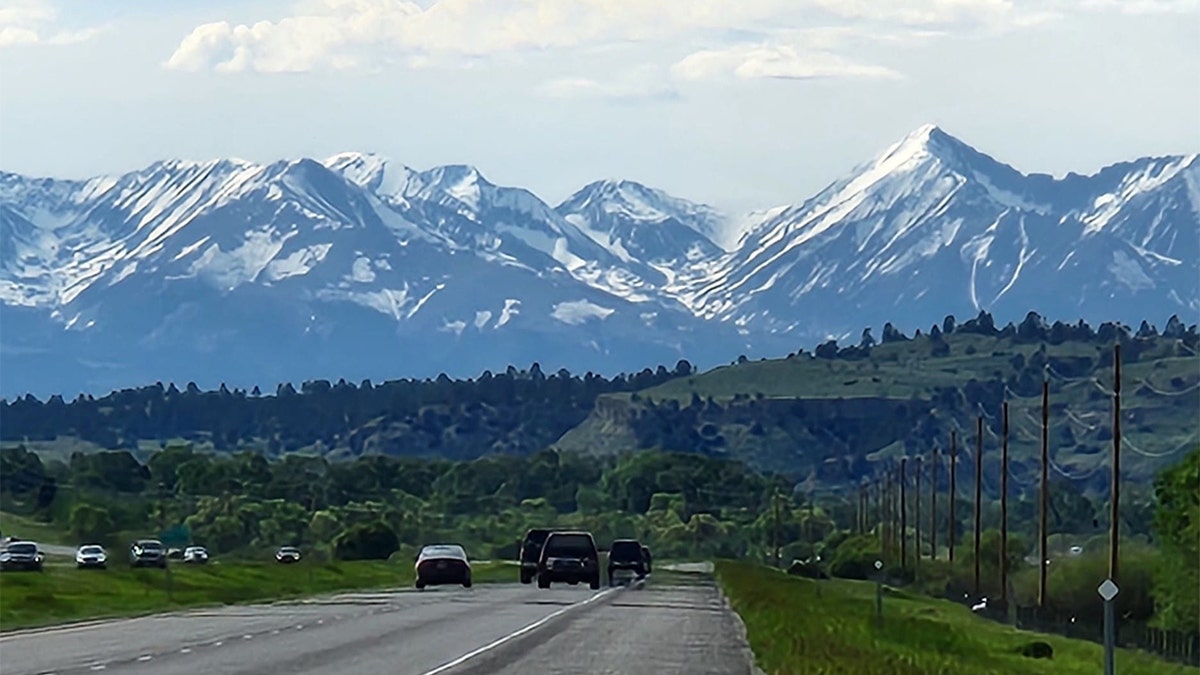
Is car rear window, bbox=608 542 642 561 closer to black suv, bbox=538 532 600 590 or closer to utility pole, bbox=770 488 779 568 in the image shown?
black suv, bbox=538 532 600 590

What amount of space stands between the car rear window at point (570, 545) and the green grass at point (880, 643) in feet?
24.3

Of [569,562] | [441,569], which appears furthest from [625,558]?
[441,569]

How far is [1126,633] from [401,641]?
33798 mm

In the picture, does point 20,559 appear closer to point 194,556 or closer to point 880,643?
point 194,556

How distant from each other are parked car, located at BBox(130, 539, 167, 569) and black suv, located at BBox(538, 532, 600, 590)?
22029mm

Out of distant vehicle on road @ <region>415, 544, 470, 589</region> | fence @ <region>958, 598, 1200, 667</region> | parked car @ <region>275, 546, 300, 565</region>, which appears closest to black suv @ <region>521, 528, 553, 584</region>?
distant vehicle on road @ <region>415, 544, 470, 589</region>

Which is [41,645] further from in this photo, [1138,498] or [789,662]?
[1138,498]

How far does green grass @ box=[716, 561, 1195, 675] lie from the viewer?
134 ft

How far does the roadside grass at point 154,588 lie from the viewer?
6328cm

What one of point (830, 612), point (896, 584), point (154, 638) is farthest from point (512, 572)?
point (154, 638)

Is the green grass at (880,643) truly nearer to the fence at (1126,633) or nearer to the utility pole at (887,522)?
the fence at (1126,633)

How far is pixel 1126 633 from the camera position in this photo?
245ft

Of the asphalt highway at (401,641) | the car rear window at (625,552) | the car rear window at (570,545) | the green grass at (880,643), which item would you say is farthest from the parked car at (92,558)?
the asphalt highway at (401,641)

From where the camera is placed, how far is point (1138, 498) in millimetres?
195500
